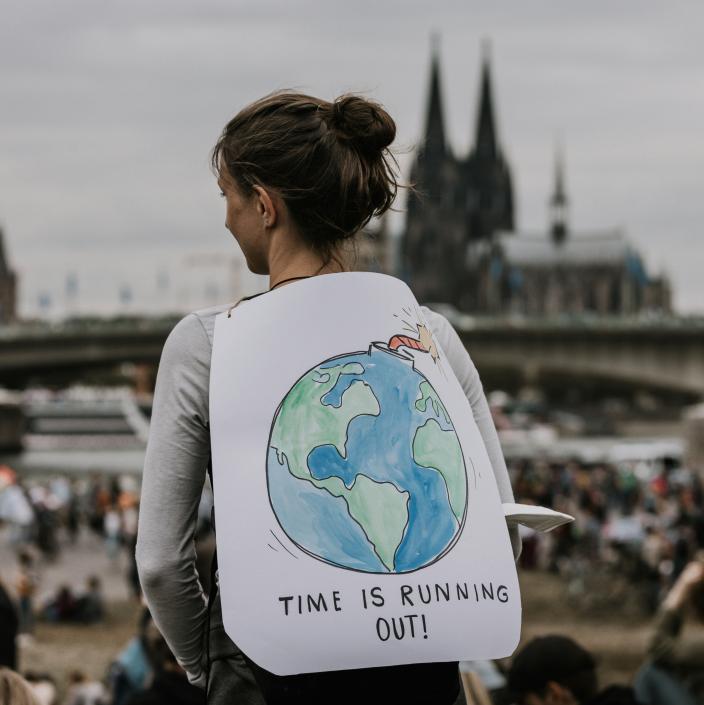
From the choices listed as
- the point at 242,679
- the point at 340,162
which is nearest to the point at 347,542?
the point at 242,679

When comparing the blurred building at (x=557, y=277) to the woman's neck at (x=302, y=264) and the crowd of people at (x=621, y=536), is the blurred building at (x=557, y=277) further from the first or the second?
the woman's neck at (x=302, y=264)

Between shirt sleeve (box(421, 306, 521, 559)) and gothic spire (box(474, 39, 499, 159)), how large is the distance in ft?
505

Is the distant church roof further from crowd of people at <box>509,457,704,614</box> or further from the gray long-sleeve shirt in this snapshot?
the gray long-sleeve shirt

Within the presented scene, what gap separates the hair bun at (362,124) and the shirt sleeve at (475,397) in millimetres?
268

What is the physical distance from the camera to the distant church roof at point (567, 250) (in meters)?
151

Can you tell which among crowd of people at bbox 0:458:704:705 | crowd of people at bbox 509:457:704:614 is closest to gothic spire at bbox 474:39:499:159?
crowd of people at bbox 0:458:704:705

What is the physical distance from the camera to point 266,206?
213 centimetres

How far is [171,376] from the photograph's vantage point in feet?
6.81

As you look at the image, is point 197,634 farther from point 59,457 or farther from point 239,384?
point 59,457

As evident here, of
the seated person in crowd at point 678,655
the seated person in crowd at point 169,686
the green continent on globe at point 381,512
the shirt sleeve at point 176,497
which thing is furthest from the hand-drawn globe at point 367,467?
the seated person in crowd at point 678,655

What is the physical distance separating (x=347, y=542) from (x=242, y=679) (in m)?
0.24

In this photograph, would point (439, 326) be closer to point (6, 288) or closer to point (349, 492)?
point (349, 492)

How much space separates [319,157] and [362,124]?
0.08 metres

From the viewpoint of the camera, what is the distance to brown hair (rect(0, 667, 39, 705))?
270 centimetres
